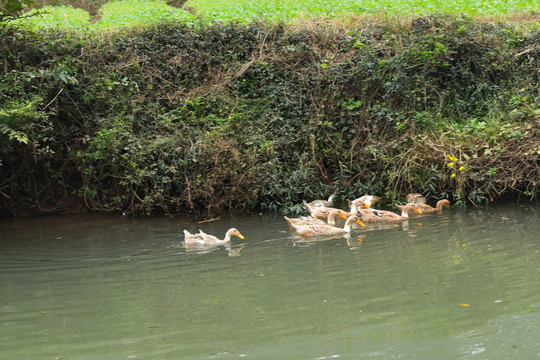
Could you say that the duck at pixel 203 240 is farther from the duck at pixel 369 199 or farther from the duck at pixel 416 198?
the duck at pixel 416 198

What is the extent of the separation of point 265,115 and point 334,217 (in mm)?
4338

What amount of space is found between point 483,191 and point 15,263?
9.76m

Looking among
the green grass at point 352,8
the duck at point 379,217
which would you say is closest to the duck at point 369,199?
the duck at point 379,217

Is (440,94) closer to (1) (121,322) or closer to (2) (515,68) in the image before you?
(2) (515,68)

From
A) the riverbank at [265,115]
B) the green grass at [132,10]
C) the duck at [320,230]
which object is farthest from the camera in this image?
the green grass at [132,10]

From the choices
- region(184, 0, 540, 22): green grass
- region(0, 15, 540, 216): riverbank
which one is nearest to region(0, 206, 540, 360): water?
region(0, 15, 540, 216): riverbank

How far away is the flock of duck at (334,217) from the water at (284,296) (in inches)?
12.0

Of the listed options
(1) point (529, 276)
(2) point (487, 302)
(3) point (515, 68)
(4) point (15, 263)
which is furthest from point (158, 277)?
(3) point (515, 68)

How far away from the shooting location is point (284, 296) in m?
6.53

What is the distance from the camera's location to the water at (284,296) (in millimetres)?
5070

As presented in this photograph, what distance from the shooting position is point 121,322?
5.93 metres

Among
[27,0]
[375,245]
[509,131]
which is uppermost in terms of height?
[27,0]

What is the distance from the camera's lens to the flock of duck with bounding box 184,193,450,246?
1024cm

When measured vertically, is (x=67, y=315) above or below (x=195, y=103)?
below
